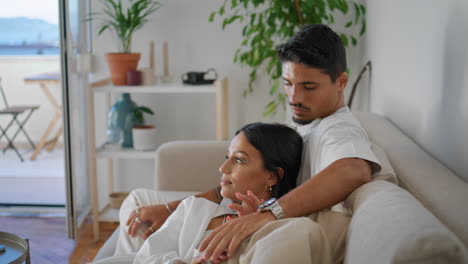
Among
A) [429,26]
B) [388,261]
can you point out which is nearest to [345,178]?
[388,261]

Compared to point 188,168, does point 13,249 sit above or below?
below

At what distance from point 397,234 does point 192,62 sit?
2524 mm

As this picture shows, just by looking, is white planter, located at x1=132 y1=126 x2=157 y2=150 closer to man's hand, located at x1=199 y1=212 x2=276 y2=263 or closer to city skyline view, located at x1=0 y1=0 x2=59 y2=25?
city skyline view, located at x1=0 y1=0 x2=59 y2=25

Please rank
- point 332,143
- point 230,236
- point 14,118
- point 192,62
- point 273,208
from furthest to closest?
point 14,118 → point 192,62 → point 332,143 → point 273,208 → point 230,236

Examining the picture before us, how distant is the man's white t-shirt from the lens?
127 cm

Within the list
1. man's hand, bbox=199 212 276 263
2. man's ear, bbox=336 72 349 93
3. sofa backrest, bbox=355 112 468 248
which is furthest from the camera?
man's ear, bbox=336 72 349 93

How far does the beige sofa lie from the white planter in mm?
1150

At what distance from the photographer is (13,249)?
65.1 inches

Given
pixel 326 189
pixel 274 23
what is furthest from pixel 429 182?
pixel 274 23

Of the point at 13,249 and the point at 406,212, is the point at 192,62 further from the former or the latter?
the point at 406,212

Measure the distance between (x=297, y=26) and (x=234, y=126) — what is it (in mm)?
756

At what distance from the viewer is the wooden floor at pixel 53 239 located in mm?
2748

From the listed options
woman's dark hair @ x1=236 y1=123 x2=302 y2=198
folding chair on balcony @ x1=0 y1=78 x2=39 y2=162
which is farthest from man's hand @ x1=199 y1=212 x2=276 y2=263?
folding chair on balcony @ x1=0 y1=78 x2=39 y2=162

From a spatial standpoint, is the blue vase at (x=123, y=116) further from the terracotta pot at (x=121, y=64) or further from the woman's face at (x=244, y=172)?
the woman's face at (x=244, y=172)
